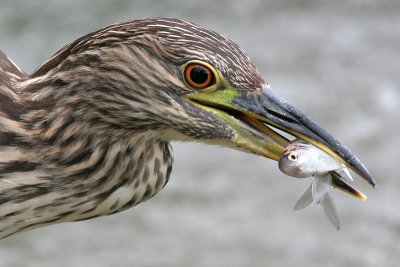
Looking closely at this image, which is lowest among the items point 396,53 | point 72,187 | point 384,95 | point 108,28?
point 72,187

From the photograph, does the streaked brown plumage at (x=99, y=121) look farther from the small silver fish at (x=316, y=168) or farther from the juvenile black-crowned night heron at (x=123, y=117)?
the small silver fish at (x=316, y=168)

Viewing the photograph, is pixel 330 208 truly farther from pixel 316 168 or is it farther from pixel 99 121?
pixel 99 121

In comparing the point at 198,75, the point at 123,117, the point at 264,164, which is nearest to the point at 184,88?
the point at 198,75

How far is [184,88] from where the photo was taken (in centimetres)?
448

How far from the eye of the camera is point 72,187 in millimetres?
4816

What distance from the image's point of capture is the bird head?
4.45 metres

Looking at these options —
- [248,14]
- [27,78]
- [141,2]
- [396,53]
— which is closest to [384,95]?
[396,53]

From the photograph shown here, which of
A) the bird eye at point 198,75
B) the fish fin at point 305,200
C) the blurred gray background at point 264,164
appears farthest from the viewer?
the blurred gray background at point 264,164

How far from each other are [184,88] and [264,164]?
437cm

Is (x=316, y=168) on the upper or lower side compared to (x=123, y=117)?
lower

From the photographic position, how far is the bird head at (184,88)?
14.6 feet

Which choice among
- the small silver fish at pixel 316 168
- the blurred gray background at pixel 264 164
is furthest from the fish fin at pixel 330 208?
the blurred gray background at pixel 264 164

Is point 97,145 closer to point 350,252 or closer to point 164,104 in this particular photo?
point 164,104

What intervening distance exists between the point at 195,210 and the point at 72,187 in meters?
Answer: 3.62
